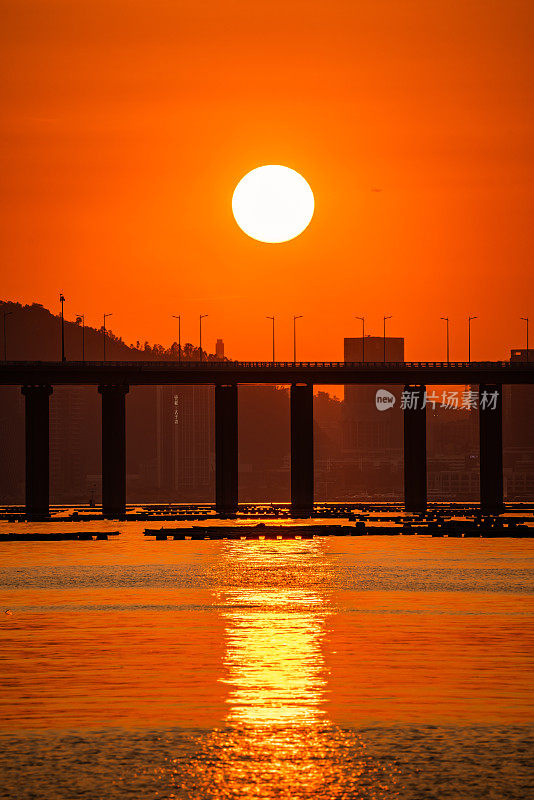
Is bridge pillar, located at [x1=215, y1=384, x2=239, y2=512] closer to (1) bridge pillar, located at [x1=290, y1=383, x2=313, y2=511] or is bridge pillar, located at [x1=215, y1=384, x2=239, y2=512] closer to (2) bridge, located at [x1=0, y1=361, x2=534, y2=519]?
(2) bridge, located at [x1=0, y1=361, x2=534, y2=519]

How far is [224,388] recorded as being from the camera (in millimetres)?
190625

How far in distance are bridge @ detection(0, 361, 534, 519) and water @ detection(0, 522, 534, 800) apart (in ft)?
345

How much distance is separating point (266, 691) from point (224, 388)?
6059 inches

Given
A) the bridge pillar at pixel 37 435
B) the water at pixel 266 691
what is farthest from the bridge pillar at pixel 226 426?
the water at pixel 266 691

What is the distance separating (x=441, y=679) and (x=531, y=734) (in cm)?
906

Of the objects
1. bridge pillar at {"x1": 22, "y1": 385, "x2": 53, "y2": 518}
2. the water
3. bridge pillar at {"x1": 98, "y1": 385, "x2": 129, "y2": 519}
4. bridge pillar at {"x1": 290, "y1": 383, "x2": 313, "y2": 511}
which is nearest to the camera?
the water

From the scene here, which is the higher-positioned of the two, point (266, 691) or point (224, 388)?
point (224, 388)

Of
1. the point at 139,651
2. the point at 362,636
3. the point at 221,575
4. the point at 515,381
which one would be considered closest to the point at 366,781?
the point at 139,651

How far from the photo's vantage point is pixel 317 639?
50.4 metres

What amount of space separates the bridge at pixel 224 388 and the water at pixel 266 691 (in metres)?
105

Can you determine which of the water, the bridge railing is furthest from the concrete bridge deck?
the water

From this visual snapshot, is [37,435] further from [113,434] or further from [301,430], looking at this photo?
[301,430]

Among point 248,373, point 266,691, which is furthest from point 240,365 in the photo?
point 266,691

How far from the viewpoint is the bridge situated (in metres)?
184
